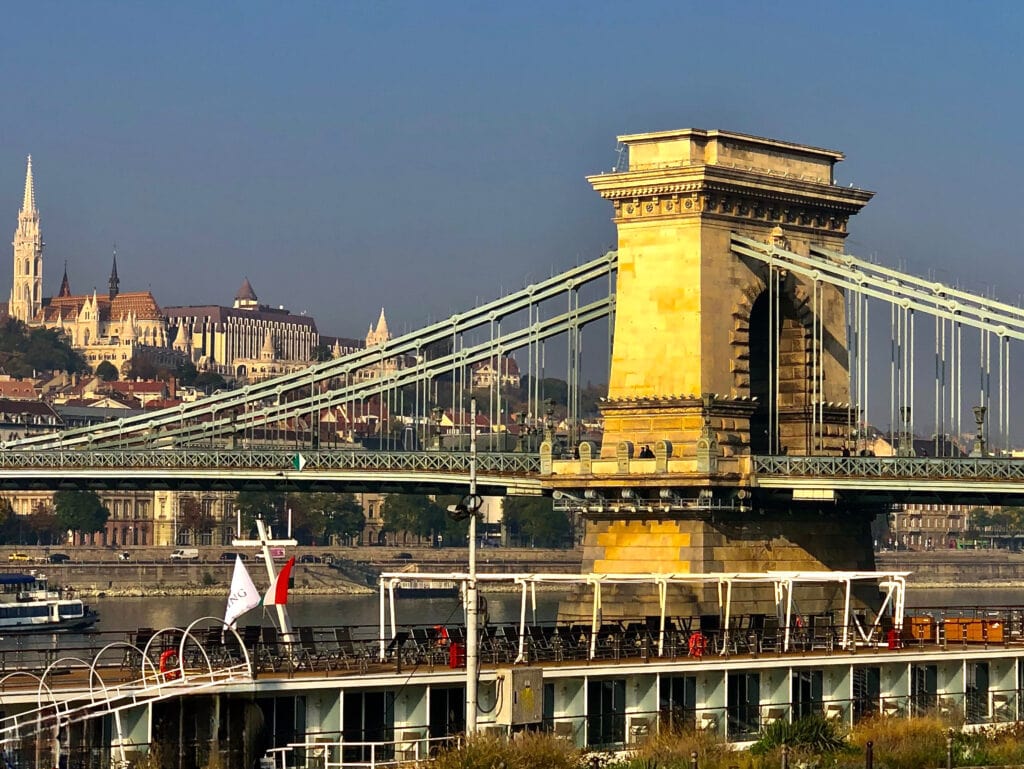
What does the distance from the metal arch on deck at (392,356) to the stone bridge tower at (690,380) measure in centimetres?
797

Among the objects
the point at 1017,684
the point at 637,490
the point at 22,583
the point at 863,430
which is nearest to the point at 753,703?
the point at 1017,684

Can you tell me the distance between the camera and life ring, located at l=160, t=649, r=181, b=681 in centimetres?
4391

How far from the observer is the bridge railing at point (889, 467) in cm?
7375

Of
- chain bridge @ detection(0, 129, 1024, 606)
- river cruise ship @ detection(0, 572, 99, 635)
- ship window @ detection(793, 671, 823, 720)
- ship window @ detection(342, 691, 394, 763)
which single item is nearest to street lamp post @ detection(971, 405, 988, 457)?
chain bridge @ detection(0, 129, 1024, 606)

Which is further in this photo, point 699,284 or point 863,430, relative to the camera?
point 863,430

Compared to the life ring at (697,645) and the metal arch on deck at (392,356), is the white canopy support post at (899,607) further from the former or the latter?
the metal arch on deck at (392,356)

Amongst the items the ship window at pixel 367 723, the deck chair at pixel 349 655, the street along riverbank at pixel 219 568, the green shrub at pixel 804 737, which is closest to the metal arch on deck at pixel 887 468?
the green shrub at pixel 804 737

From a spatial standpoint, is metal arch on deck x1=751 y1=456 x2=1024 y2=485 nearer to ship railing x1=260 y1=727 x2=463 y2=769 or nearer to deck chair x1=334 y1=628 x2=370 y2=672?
deck chair x1=334 y1=628 x2=370 y2=672

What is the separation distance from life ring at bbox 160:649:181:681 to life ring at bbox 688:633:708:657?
11.0 m

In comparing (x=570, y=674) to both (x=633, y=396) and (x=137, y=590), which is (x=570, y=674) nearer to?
(x=633, y=396)

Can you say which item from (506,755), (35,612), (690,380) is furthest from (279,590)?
(35,612)

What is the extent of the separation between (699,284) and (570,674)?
28.4 m

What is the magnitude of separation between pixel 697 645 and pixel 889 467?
23.1m

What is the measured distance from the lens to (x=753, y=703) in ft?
166
